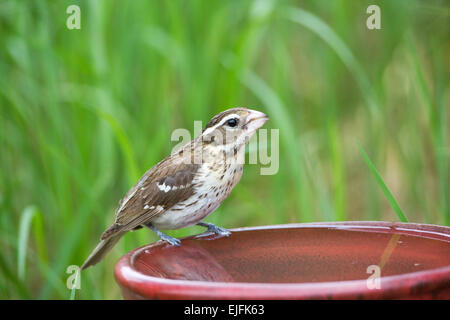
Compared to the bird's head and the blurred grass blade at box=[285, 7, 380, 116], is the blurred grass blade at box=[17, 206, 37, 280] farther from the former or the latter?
the blurred grass blade at box=[285, 7, 380, 116]

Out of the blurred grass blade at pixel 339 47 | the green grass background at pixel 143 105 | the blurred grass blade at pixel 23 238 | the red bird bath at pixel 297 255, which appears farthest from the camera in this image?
the green grass background at pixel 143 105

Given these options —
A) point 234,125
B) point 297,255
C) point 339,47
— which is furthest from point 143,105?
point 297,255

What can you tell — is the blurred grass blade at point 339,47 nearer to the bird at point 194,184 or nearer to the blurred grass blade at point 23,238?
the bird at point 194,184

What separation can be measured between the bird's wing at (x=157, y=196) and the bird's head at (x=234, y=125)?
12cm

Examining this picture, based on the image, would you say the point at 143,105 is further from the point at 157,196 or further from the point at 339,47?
the point at 157,196

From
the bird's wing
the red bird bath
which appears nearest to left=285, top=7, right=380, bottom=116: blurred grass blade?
the bird's wing

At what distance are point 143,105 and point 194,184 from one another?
1341mm

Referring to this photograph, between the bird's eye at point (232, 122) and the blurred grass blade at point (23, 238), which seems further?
the blurred grass blade at point (23, 238)

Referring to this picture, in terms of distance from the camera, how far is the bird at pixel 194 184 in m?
2.04

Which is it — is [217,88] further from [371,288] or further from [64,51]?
[371,288]

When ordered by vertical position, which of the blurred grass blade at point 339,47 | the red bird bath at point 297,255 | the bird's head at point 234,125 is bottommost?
the red bird bath at point 297,255

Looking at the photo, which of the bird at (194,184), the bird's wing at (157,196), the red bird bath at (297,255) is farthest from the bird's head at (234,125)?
the red bird bath at (297,255)

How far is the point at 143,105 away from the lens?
3301 mm

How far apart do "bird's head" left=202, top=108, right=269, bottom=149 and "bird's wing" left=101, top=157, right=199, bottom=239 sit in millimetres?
123
